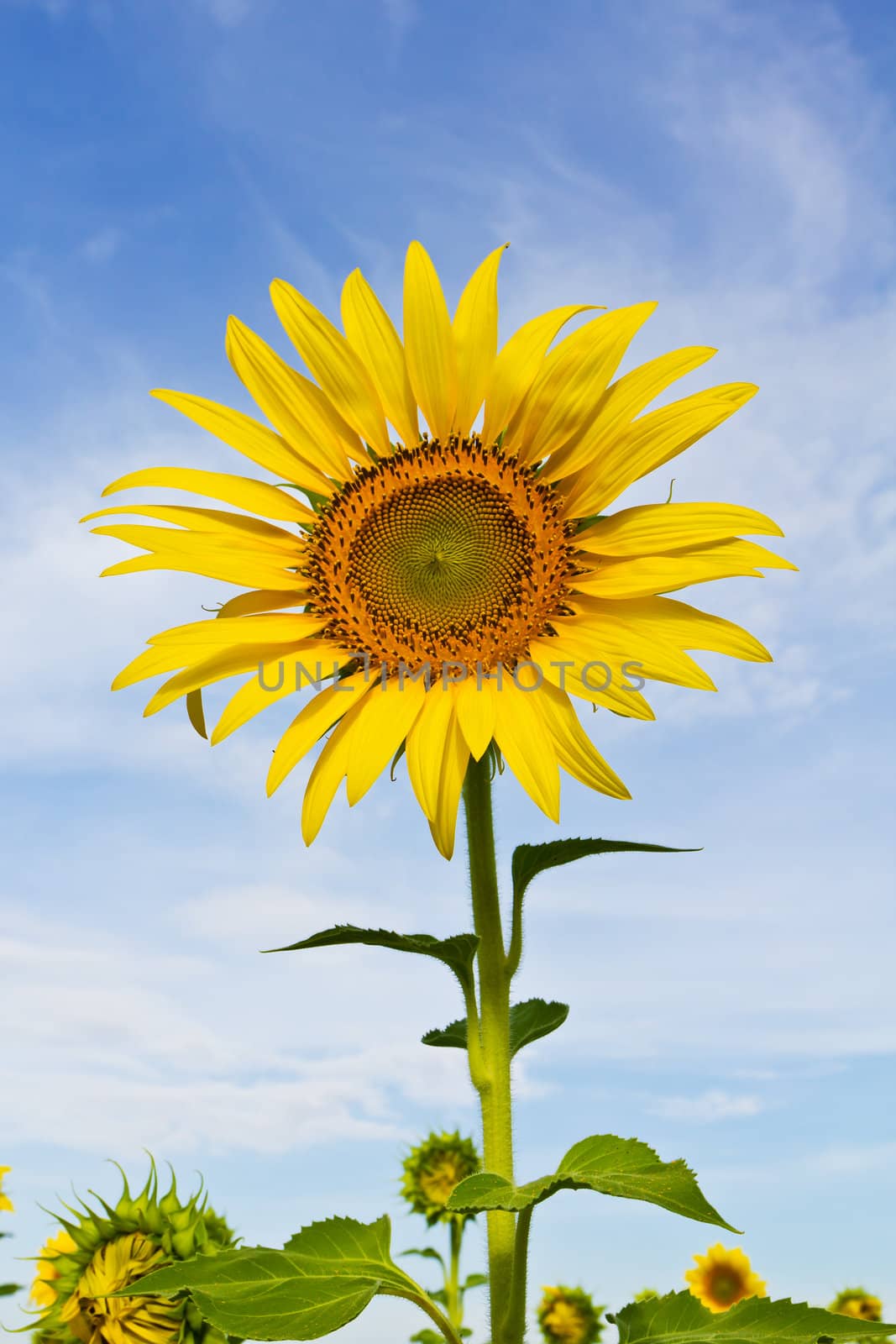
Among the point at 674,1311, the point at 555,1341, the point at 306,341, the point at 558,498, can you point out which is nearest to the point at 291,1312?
the point at 674,1311

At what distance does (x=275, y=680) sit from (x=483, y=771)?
61 centimetres

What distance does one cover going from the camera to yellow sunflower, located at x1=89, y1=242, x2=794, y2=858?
320cm

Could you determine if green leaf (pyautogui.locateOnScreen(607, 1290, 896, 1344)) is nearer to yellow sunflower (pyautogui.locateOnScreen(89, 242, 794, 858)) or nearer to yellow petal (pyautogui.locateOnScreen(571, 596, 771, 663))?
yellow sunflower (pyautogui.locateOnScreen(89, 242, 794, 858))

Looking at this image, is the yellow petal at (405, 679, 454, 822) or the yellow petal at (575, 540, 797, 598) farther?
the yellow petal at (575, 540, 797, 598)

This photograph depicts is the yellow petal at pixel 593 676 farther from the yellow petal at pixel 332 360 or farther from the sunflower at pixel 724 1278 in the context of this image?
the sunflower at pixel 724 1278

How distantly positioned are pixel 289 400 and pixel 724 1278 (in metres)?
4.50

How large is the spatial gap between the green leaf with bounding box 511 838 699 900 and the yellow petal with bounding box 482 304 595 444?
119 cm

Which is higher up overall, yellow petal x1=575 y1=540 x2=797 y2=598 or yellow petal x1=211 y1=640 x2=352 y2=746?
yellow petal x1=575 y1=540 x2=797 y2=598

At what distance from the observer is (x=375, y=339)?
3.62m

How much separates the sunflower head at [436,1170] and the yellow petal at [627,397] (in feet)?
11.3

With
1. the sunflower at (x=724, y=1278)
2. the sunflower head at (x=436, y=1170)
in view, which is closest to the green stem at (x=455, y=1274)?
the sunflower head at (x=436, y=1170)

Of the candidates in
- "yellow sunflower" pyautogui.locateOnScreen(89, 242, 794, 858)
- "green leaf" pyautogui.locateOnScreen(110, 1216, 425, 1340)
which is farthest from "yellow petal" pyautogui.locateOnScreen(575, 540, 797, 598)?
"green leaf" pyautogui.locateOnScreen(110, 1216, 425, 1340)

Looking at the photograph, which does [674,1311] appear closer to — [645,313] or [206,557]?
[206,557]

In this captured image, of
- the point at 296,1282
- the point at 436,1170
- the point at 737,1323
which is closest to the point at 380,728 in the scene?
the point at 296,1282
